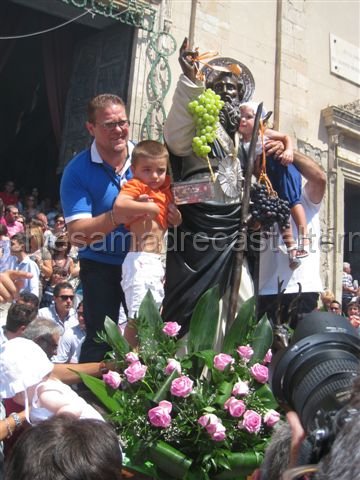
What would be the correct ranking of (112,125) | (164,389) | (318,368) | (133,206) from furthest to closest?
(112,125) < (133,206) < (164,389) < (318,368)

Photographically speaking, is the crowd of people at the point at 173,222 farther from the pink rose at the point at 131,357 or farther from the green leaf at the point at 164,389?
the green leaf at the point at 164,389

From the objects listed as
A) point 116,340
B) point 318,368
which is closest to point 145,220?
point 116,340

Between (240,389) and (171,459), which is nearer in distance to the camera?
(171,459)

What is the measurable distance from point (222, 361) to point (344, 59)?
1190 centimetres

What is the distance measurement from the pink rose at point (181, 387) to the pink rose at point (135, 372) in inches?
5.1

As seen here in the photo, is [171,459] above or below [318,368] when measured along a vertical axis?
below

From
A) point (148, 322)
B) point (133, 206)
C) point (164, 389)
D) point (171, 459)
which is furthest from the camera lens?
point (133, 206)

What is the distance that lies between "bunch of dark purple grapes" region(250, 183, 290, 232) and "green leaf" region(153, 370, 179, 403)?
100 cm

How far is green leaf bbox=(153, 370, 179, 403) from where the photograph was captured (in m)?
2.41

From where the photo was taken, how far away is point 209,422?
2330mm

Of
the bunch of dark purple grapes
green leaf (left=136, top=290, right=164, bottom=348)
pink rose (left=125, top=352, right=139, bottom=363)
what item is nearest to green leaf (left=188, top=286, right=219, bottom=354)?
green leaf (left=136, top=290, right=164, bottom=348)

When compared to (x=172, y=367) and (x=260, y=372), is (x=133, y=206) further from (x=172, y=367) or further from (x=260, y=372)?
(x=260, y=372)

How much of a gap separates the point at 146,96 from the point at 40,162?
4.69 m

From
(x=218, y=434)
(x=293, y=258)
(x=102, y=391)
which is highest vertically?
(x=293, y=258)
